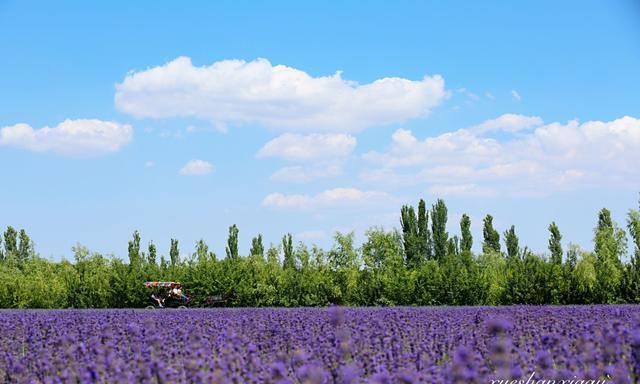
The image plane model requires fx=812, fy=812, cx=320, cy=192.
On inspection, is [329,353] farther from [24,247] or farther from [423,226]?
[24,247]

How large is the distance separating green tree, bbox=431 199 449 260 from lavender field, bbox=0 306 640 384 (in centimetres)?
A: 4228

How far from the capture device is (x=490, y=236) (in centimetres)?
6644

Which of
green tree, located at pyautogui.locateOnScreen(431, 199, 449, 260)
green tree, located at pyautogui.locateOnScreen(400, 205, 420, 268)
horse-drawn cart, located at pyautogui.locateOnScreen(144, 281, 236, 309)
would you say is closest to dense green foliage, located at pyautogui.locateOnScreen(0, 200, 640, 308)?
horse-drawn cart, located at pyautogui.locateOnScreen(144, 281, 236, 309)

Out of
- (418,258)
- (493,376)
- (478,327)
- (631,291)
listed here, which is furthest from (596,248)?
(493,376)

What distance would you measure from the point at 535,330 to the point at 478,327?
1.51m

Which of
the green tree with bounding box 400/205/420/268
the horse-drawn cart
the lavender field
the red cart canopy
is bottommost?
the lavender field

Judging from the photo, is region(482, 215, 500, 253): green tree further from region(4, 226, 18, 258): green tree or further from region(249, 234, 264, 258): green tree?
region(4, 226, 18, 258): green tree

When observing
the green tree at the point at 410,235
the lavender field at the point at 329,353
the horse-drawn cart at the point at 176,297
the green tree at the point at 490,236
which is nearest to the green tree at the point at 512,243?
the green tree at the point at 490,236

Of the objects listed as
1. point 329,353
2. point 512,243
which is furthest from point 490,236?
point 329,353

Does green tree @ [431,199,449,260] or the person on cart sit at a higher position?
green tree @ [431,199,449,260]

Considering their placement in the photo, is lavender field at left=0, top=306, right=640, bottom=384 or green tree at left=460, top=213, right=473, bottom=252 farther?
green tree at left=460, top=213, right=473, bottom=252

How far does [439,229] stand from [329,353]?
49324 mm

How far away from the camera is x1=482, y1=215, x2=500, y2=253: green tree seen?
217 ft

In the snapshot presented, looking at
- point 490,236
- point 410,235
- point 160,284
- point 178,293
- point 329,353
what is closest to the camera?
point 329,353
